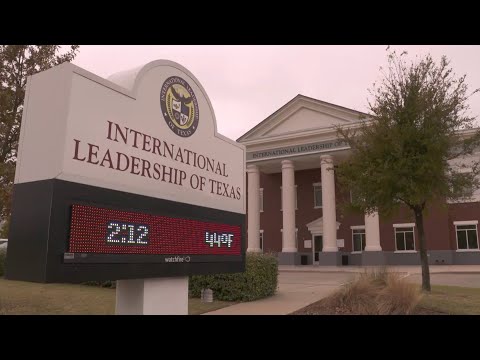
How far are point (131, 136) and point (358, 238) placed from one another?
101ft

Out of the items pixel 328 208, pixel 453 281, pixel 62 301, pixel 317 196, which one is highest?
pixel 317 196

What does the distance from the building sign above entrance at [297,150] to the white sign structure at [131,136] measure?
2545 cm

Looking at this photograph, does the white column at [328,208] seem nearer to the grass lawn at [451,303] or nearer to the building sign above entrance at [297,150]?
the building sign above entrance at [297,150]

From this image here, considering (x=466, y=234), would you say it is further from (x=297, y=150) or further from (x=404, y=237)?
(x=297, y=150)

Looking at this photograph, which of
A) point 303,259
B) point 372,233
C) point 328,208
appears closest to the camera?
point 372,233

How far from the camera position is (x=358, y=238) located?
114 ft

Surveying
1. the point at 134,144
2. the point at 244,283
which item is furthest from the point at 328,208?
the point at 134,144

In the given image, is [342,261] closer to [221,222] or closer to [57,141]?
[221,222]

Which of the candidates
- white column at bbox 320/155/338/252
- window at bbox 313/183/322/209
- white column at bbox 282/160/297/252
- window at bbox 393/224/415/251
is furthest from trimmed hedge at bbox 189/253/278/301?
window at bbox 313/183/322/209

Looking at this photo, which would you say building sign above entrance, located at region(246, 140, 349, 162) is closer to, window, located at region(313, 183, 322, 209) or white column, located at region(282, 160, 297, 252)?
white column, located at region(282, 160, 297, 252)

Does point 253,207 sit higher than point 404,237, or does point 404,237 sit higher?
point 253,207

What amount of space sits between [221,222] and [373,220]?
84.8ft

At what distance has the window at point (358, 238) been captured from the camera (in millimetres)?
34375

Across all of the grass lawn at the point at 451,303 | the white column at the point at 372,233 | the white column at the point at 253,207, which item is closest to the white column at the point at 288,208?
the white column at the point at 253,207
